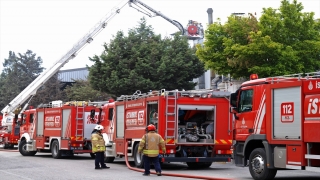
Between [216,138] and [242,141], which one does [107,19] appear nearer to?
[216,138]

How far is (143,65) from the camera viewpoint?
1369 inches

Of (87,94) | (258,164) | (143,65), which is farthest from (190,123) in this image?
(87,94)

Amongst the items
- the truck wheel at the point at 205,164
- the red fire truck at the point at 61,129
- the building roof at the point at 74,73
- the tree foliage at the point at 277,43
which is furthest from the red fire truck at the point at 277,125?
the building roof at the point at 74,73

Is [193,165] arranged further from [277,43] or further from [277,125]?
[277,43]

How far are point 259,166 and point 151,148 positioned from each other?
10.9 feet

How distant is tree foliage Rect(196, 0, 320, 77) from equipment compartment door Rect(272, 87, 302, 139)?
10.2 m

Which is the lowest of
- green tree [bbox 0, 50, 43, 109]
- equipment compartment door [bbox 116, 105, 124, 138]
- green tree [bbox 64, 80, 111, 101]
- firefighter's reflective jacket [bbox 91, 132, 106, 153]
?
firefighter's reflective jacket [bbox 91, 132, 106, 153]

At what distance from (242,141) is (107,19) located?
25006 millimetres

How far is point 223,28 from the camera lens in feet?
86.4

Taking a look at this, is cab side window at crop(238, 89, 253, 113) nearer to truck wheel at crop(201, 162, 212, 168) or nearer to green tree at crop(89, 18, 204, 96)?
truck wheel at crop(201, 162, 212, 168)

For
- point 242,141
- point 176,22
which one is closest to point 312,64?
point 242,141

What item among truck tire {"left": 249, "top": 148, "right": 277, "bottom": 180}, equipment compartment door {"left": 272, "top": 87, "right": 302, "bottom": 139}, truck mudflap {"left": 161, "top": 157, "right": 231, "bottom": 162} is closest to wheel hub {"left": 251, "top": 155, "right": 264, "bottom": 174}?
truck tire {"left": 249, "top": 148, "right": 277, "bottom": 180}

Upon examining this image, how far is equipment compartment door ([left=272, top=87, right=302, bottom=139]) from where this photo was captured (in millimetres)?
13109

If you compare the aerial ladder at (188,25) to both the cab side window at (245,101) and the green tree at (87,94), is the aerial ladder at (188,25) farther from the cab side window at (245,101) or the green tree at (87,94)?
the cab side window at (245,101)
